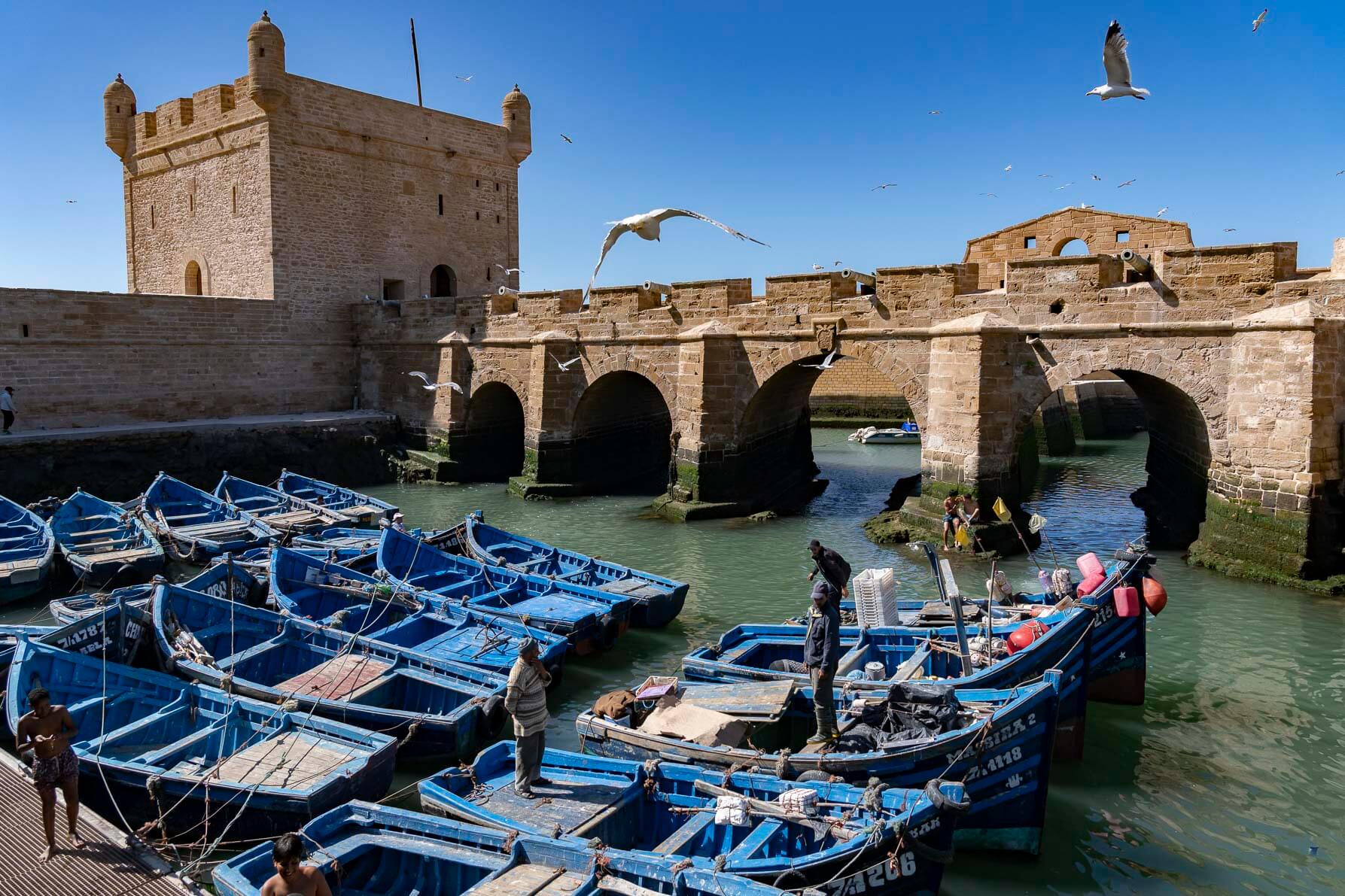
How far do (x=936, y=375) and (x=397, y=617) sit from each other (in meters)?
10.3

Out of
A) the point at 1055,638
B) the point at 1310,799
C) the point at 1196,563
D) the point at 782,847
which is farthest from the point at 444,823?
the point at 1196,563

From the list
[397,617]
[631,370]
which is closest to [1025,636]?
[397,617]

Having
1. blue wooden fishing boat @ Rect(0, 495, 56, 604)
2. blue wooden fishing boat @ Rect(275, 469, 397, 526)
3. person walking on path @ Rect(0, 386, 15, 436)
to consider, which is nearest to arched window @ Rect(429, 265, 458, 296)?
blue wooden fishing boat @ Rect(275, 469, 397, 526)

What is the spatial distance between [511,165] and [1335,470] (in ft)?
82.8

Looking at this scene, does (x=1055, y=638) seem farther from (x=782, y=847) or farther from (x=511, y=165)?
(x=511, y=165)

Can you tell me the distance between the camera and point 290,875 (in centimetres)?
475

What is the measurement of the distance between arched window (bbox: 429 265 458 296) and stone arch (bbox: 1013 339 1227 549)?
768 inches

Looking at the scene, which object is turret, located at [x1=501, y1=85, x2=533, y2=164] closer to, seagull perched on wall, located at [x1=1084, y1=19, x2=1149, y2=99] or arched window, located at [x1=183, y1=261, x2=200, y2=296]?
arched window, located at [x1=183, y1=261, x2=200, y2=296]

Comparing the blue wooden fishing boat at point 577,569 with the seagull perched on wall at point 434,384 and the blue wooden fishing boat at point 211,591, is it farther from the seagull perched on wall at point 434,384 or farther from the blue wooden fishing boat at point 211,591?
the seagull perched on wall at point 434,384

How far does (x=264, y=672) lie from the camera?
31.6 feet

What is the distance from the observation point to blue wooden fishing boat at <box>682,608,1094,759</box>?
7984 mm

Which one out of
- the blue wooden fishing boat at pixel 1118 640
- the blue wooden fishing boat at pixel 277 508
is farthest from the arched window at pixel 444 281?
the blue wooden fishing boat at pixel 1118 640

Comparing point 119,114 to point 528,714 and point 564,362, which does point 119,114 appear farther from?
point 528,714

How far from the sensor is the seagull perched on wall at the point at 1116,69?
1081 centimetres
